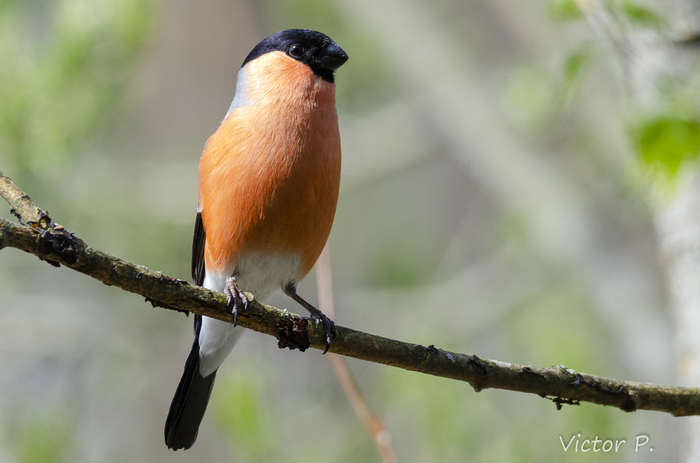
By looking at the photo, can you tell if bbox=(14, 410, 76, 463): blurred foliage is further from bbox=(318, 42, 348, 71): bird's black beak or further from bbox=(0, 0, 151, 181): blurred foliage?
bbox=(318, 42, 348, 71): bird's black beak

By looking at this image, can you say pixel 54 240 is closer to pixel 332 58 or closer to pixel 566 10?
→ pixel 332 58

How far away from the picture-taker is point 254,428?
390 cm

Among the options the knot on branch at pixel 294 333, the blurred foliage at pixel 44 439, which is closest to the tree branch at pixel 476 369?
the knot on branch at pixel 294 333

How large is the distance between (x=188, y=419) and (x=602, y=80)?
428 centimetres

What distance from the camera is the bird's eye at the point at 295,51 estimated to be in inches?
122

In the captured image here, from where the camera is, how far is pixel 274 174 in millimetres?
2602

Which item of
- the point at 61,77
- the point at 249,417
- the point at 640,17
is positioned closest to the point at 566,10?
the point at 640,17

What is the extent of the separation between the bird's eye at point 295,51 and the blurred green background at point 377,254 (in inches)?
63.8

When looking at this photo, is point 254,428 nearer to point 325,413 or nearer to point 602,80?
point 325,413

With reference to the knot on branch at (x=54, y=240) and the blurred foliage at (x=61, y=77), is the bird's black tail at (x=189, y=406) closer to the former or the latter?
the knot on branch at (x=54, y=240)

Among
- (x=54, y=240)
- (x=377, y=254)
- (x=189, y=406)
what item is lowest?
(x=54, y=240)

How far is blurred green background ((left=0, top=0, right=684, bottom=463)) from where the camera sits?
14.4 feet

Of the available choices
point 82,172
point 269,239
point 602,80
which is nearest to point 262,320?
point 269,239

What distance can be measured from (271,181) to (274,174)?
→ 31 millimetres
